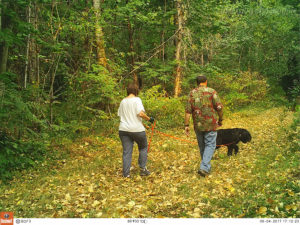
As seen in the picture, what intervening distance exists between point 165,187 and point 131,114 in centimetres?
163

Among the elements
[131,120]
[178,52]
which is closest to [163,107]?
[178,52]

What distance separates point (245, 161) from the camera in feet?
22.7

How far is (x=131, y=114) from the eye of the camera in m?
5.92

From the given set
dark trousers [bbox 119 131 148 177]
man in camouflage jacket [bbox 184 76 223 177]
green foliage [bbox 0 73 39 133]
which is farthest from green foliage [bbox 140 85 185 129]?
green foliage [bbox 0 73 39 133]

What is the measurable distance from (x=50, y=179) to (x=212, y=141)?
3.62m

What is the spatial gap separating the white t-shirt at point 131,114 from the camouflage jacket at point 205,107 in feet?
3.77

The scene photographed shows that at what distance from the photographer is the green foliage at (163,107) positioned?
35.1 feet

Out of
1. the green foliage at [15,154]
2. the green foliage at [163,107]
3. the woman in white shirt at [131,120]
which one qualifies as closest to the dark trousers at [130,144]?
the woman in white shirt at [131,120]

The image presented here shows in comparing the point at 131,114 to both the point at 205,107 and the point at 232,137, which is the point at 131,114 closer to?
the point at 205,107

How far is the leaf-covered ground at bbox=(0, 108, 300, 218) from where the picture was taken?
4.24m

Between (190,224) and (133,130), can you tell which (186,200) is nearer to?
(190,224)

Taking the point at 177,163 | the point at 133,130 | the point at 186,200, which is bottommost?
the point at 177,163

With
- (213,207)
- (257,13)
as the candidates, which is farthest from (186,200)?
(257,13)

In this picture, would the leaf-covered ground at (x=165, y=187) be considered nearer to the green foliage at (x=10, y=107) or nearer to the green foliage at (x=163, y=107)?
the green foliage at (x=10, y=107)
